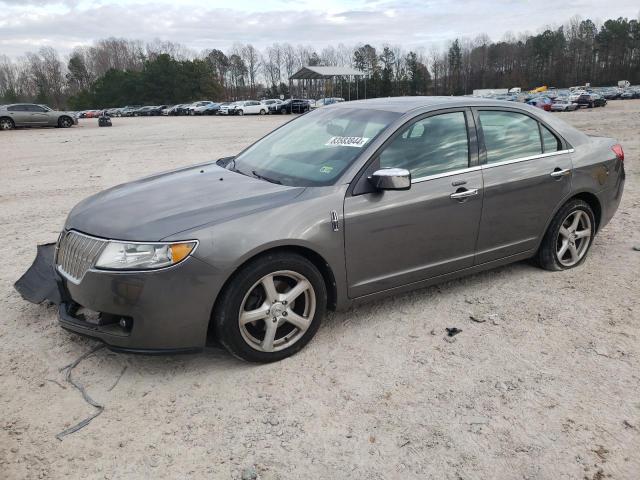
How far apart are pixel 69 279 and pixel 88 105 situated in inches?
3710

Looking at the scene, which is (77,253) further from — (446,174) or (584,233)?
(584,233)

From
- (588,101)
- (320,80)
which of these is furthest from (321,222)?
(320,80)

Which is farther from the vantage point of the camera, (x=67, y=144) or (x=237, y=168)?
(x=67, y=144)

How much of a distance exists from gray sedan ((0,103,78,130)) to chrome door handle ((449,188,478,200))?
106 ft

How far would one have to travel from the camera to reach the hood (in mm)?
3092

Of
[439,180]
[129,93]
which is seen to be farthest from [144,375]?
[129,93]

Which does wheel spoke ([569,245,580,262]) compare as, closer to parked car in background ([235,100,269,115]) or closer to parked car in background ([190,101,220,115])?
parked car in background ([235,100,269,115])

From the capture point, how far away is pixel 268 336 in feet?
10.8

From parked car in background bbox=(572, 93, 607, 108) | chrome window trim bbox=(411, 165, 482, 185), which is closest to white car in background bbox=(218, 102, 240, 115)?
parked car in background bbox=(572, 93, 607, 108)

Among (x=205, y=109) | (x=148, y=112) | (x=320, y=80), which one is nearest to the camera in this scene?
(x=205, y=109)

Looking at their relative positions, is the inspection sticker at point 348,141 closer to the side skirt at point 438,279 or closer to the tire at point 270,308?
the tire at point 270,308

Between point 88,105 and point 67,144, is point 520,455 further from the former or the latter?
point 88,105

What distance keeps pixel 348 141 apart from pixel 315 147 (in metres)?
0.30

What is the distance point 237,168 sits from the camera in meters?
4.22
